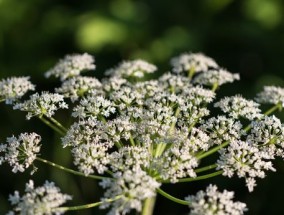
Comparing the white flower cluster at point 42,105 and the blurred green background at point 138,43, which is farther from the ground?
the blurred green background at point 138,43

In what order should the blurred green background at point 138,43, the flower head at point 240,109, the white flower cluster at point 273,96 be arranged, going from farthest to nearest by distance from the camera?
the blurred green background at point 138,43, the white flower cluster at point 273,96, the flower head at point 240,109

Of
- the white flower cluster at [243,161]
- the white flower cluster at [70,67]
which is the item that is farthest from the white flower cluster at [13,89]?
the white flower cluster at [243,161]

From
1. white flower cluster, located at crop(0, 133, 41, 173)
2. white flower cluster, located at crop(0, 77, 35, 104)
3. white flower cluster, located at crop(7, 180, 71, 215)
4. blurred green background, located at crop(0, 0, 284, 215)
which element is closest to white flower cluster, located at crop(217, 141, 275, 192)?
white flower cluster, located at crop(7, 180, 71, 215)

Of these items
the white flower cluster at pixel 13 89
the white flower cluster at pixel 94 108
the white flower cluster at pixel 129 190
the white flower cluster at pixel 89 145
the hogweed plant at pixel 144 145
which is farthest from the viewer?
the white flower cluster at pixel 13 89

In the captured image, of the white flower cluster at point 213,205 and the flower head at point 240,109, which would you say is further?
the flower head at point 240,109

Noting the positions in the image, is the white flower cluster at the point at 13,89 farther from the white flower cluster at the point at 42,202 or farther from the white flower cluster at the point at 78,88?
the white flower cluster at the point at 42,202

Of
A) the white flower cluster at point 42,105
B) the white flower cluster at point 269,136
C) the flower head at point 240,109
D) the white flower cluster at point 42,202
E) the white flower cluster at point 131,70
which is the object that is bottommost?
the white flower cluster at point 42,202

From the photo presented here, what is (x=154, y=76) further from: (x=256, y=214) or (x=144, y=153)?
(x=144, y=153)

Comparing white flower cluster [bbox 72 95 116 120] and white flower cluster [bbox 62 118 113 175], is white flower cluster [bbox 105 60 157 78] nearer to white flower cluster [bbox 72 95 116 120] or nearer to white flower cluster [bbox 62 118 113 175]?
white flower cluster [bbox 72 95 116 120]
